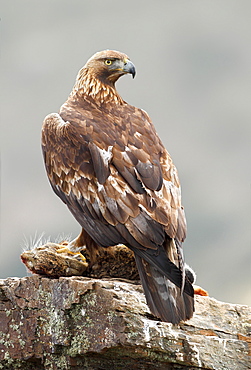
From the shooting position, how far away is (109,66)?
7668 millimetres

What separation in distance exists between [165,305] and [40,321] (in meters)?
1.40

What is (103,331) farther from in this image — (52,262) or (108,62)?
(108,62)

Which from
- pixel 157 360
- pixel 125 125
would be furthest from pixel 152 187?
pixel 157 360

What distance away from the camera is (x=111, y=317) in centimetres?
587

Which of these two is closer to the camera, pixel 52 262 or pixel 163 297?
pixel 163 297

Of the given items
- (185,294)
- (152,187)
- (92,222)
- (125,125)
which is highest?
(125,125)

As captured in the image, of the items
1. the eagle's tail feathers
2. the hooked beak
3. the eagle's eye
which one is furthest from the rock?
the eagle's eye

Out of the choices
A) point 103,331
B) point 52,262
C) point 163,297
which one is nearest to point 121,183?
point 52,262

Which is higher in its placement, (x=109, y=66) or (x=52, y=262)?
(x=109, y=66)

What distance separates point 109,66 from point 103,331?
11.3 ft

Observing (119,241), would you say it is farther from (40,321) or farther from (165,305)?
(40,321)

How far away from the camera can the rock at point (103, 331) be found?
584 cm

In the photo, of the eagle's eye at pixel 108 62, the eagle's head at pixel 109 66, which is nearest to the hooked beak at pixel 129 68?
the eagle's head at pixel 109 66

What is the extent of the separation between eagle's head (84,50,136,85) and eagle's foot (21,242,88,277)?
243cm
